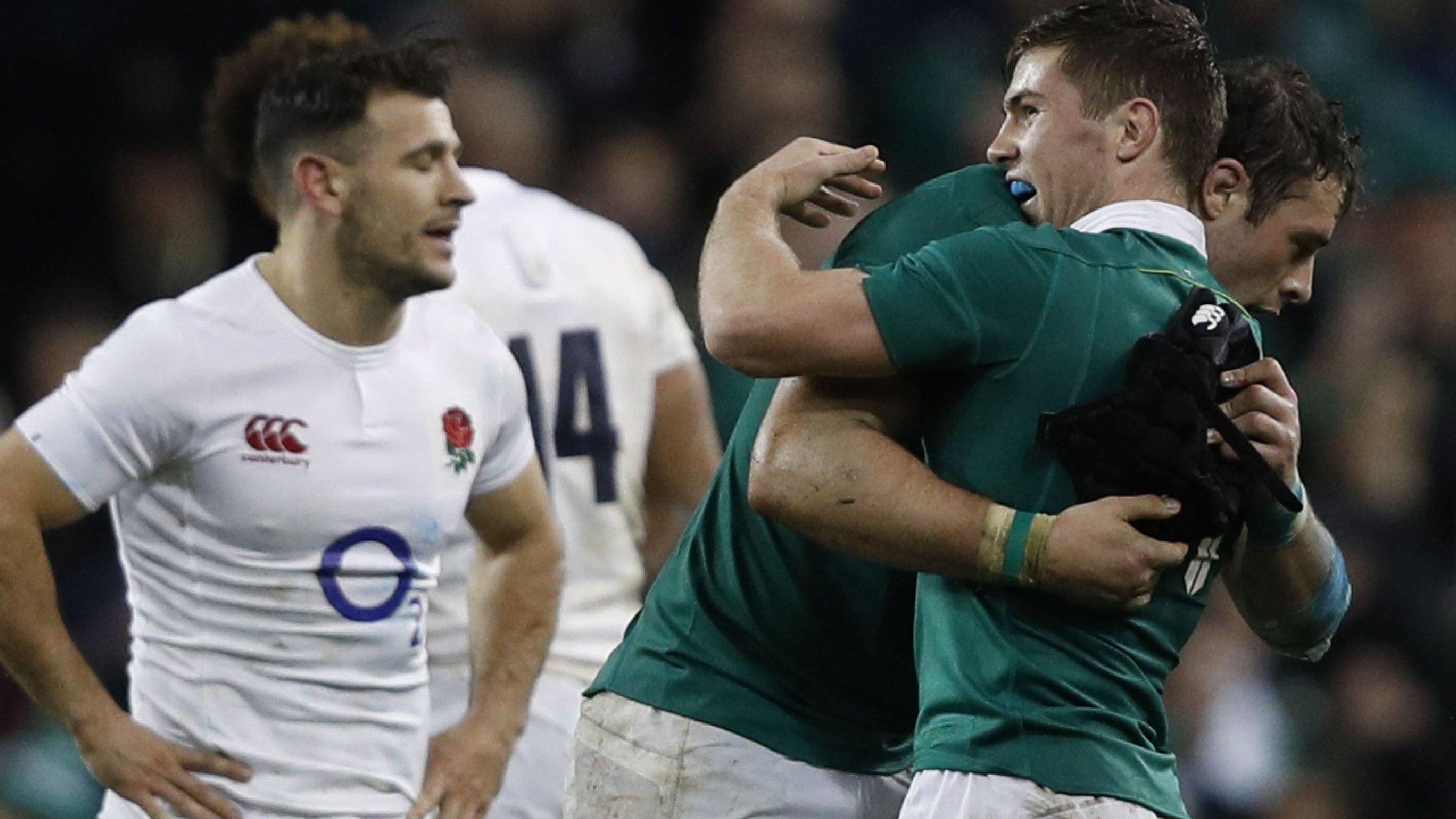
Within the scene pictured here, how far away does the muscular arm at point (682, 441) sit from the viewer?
4914mm

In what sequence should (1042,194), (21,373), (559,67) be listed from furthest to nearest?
(559,67) < (21,373) < (1042,194)

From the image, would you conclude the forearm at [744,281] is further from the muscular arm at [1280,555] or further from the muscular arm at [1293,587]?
the muscular arm at [1293,587]

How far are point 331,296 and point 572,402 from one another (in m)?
1.00

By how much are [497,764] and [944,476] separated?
5.17ft

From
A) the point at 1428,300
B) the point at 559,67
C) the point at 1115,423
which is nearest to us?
the point at 1115,423

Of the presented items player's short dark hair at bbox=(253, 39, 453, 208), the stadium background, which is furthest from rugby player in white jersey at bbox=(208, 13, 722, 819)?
the stadium background

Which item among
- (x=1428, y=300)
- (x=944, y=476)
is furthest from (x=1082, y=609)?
(x=1428, y=300)

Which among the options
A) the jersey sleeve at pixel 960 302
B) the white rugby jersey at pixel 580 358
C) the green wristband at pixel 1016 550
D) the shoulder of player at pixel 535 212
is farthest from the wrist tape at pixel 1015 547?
the shoulder of player at pixel 535 212

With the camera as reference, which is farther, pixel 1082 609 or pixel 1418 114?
pixel 1418 114

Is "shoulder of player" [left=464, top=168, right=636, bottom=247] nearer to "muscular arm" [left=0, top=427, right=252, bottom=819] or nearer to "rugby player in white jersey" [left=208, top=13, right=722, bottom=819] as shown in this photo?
"rugby player in white jersey" [left=208, top=13, right=722, bottom=819]

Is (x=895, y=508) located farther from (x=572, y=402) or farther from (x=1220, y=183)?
(x=572, y=402)

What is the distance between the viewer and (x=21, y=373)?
6328 mm

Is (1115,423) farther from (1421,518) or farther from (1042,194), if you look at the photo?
(1421,518)

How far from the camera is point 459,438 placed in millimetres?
3838
